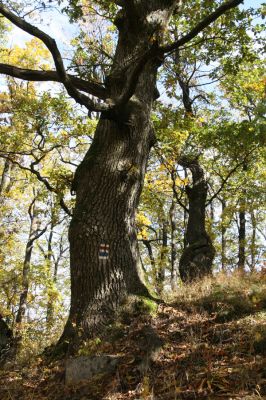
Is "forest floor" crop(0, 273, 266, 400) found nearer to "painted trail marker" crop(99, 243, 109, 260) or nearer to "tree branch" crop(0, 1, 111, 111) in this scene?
"painted trail marker" crop(99, 243, 109, 260)

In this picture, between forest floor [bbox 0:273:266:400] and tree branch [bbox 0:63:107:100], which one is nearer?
forest floor [bbox 0:273:266:400]

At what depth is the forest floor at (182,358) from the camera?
13.3 feet

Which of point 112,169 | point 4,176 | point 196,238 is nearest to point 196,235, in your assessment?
point 196,238

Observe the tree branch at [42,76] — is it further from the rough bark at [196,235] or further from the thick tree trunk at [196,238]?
the thick tree trunk at [196,238]

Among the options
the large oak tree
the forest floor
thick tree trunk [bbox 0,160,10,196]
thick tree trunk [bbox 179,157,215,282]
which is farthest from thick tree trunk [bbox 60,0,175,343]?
thick tree trunk [bbox 0,160,10,196]

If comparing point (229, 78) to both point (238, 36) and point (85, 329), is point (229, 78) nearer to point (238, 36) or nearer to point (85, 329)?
point (238, 36)

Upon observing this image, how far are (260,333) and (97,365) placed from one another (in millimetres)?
2019

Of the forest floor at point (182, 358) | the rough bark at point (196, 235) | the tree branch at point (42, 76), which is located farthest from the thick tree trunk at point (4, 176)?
the forest floor at point (182, 358)

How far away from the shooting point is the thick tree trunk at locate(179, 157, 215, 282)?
11945 millimetres

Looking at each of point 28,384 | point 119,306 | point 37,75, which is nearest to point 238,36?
point 37,75

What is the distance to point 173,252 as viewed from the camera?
22.6 m

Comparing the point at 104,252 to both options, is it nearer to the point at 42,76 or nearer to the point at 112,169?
the point at 112,169

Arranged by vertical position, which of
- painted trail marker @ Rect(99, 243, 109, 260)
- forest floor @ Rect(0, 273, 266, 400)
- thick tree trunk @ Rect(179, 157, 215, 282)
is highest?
thick tree trunk @ Rect(179, 157, 215, 282)

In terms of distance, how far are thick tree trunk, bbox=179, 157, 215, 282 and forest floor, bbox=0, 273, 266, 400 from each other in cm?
496
